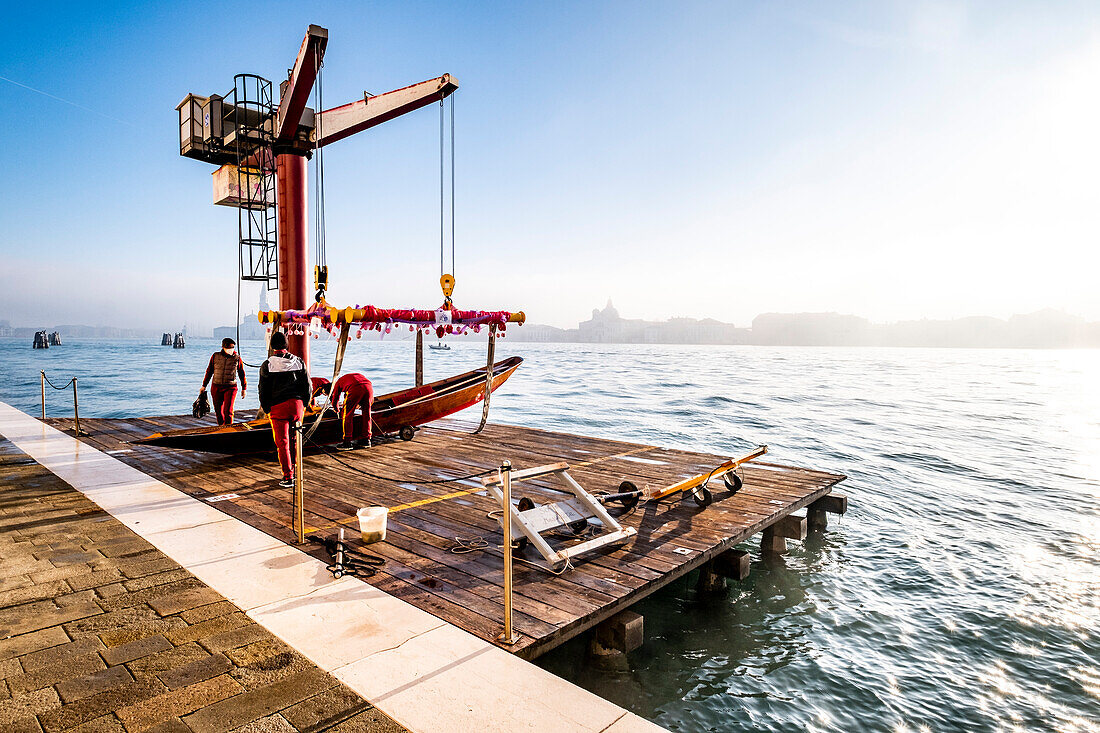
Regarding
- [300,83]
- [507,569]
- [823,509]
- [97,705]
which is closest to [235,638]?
[97,705]

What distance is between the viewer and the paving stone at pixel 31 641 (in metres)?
3.95

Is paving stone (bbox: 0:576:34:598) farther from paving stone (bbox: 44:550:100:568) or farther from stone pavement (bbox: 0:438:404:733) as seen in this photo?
paving stone (bbox: 44:550:100:568)

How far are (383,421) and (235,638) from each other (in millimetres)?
7792

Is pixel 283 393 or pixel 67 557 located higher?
pixel 283 393

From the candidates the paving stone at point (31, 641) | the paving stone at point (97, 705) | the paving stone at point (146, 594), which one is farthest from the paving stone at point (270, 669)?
the paving stone at point (146, 594)

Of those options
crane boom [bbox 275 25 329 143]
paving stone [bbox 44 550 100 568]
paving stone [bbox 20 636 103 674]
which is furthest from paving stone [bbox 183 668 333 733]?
crane boom [bbox 275 25 329 143]

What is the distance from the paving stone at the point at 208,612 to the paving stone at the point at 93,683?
0.66m

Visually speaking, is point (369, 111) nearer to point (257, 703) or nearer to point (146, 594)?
point (146, 594)

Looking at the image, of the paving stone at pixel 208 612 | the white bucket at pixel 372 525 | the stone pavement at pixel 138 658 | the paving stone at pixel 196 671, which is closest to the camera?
the stone pavement at pixel 138 658

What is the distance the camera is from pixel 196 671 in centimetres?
372

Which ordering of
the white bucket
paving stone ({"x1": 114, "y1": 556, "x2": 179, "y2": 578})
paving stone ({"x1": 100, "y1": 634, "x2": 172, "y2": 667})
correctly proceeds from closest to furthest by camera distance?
1. paving stone ({"x1": 100, "y1": 634, "x2": 172, "y2": 667})
2. paving stone ({"x1": 114, "y1": 556, "x2": 179, "y2": 578})
3. the white bucket

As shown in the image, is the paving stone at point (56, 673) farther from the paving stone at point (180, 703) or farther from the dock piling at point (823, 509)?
the dock piling at point (823, 509)

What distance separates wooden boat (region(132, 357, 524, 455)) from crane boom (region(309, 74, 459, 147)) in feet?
20.3

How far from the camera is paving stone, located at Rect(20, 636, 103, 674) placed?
380cm
